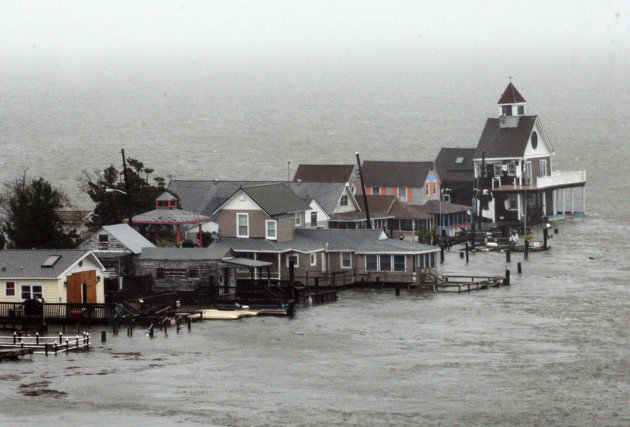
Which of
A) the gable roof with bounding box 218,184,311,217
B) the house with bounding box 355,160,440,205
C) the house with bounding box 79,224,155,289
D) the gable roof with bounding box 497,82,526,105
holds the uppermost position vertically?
the gable roof with bounding box 497,82,526,105

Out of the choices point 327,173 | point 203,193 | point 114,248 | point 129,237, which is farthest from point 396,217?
point 114,248

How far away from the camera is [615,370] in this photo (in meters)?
55.7

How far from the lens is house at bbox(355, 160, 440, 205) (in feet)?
395

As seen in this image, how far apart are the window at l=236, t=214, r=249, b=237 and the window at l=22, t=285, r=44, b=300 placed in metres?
21.4

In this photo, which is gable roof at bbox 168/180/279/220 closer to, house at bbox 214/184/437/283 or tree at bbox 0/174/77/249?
house at bbox 214/184/437/283

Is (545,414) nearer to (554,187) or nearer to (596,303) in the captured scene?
(596,303)

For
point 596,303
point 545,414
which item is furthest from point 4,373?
point 596,303

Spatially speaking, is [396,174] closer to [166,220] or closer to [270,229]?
[270,229]

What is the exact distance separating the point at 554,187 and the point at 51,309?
247 feet

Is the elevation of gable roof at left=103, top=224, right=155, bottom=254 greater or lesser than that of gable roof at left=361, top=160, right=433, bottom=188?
lesser

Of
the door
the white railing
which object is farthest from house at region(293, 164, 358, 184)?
the door

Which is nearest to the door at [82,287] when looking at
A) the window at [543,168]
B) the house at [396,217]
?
the house at [396,217]

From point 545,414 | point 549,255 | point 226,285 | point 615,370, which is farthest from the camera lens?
point 549,255

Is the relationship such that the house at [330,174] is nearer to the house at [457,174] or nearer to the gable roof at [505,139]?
the house at [457,174]
